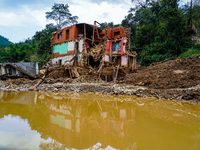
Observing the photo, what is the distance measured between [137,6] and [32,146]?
3835 cm

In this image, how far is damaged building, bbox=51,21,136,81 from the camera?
17.6 metres

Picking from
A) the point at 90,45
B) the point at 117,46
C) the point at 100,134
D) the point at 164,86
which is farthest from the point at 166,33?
the point at 100,134

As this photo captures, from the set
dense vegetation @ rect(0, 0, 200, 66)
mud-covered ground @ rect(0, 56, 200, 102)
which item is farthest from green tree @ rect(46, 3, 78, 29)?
mud-covered ground @ rect(0, 56, 200, 102)

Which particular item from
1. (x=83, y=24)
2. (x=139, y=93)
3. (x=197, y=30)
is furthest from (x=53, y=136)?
(x=197, y=30)

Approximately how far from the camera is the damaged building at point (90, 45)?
17594 millimetres

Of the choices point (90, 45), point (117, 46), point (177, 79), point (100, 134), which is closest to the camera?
point (100, 134)

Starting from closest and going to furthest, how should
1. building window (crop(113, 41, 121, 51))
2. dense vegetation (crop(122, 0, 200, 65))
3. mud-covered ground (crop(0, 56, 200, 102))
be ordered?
mud-covered ground (crop(0, 56, 200, 102))
dense vegetation (crop(122, 0, 200, 65))
building window (crop(113, 41, 121, 51))

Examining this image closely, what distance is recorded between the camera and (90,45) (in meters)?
19.0

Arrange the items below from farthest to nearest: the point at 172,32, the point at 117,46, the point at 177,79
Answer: the point at 117,46 < the point at 172,32 < the point at 177,79

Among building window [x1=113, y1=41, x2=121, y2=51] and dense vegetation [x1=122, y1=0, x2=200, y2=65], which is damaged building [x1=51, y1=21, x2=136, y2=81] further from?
dense vegetation [x1=122, y1=0, x2=200, y2=65]

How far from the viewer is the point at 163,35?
20781mm

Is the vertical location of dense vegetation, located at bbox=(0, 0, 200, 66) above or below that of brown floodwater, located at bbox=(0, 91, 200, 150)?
above

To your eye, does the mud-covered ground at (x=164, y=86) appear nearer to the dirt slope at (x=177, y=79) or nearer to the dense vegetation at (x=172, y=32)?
the dirt slope at (x=177, y=79)

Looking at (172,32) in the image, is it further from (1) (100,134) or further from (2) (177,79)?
(1) (100,134)
